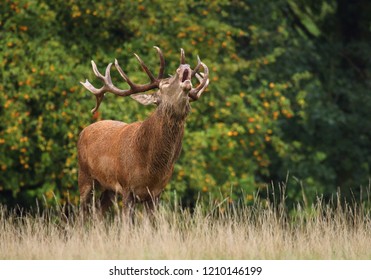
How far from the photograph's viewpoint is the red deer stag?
9.36m

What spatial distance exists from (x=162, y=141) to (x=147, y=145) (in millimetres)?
258

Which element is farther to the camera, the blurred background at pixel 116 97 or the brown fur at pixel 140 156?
the blurred background at pixel 116 97

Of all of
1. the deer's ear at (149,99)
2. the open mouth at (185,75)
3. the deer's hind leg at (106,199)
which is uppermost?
the open mouth at (185,75)

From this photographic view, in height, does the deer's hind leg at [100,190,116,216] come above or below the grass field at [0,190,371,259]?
above

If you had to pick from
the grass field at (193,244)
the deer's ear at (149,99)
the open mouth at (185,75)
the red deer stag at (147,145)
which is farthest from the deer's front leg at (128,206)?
the open mouth at (185,75)

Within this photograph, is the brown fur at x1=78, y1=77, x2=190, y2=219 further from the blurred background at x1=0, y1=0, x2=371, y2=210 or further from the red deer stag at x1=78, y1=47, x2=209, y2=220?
the blurred background at x1=0, y1=0, x2=371, y2=210

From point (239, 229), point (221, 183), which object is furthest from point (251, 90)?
point (239, 229)

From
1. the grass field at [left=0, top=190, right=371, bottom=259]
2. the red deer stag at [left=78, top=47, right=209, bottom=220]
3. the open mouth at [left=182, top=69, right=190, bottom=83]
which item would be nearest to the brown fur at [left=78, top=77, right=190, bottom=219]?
the red deer stag at [left=78, top=47, right=209, bottom=220]

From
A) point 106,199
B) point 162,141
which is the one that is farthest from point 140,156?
point 106,199

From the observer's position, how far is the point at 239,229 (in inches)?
364

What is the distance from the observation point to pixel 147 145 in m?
9.91

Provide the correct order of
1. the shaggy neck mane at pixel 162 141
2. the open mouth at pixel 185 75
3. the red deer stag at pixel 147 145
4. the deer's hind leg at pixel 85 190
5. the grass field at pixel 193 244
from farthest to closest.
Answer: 1. the deer's hind leg at pixel 85 190
2. the shaggy neck mane at pixel 162 141
3. the red deer stag at pixel 147 145
4. the open mouth at pixel 185 75
5. the grass field at pixel 193 244

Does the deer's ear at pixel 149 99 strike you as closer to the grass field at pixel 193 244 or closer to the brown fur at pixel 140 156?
the brown fur at pixel 140 156

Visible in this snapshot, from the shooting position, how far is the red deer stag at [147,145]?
9359 millimetres
